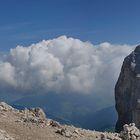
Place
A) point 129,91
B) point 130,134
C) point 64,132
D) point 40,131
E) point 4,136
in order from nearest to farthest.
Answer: point 4,136 → point 40,131 → point 64,132 → point 130,134 → point 129,91

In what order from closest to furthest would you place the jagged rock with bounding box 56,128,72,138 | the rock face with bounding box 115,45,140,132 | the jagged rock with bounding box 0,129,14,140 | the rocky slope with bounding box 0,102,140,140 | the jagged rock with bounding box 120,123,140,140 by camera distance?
the jagged rock with bounding box 0,129,14,140, the rocky slope with bounding box 0,102,140,140, the jagged rock with bounding box 56,128,72,138, the jagged rock with bounding box 120,123,140,140, the rock face with bounding box 115,45,140,132

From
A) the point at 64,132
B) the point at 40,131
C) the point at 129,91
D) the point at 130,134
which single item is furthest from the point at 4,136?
the point at 129,91

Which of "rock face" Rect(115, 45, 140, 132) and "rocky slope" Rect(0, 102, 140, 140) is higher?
"rock face" Rect(115, 45, 140, 132)

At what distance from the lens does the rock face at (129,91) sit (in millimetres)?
152875

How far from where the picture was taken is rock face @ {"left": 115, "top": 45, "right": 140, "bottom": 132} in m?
153

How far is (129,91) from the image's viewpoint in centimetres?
16000

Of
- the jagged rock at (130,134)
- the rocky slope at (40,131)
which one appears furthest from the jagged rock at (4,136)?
the jagged rock at (130,134)

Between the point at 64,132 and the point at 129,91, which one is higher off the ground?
the point at 129,91

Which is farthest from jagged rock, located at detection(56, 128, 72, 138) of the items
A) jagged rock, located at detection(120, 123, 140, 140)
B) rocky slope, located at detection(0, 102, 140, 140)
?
jagged rock, located at detection(120, 123, 140, 140)

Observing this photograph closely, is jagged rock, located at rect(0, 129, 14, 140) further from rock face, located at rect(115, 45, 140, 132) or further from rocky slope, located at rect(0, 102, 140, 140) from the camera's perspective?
rock face, located at rect(115, 45, 140, 132)

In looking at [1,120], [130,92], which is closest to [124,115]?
[130,92]

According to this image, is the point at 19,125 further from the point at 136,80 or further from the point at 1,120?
the point at 136,80

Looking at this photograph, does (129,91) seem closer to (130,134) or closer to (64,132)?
(130,134)

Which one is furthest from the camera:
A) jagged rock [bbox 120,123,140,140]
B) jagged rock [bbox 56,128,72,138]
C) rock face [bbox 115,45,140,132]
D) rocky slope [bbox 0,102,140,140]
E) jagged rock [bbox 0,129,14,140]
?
rock face [bbox 115,45,140,132]
